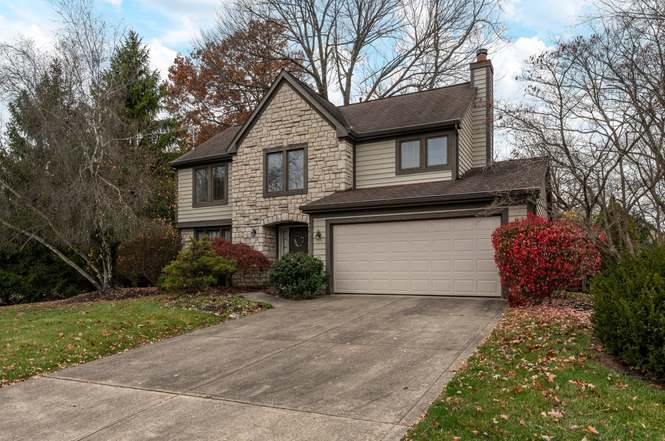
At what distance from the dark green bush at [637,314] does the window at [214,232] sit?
1324 centimetres

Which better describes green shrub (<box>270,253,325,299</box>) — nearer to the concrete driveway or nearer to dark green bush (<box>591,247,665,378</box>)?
the concrete driveway

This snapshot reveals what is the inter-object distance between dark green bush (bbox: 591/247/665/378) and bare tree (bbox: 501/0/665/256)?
8.87 feet

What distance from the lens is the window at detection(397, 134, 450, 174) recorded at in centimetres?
1356

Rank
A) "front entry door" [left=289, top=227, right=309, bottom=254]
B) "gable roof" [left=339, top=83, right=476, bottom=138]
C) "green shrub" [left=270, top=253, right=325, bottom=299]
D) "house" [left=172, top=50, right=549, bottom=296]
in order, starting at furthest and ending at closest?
1. "front entry door" [left=289, top=227, right=309, bottom=254]
2. "gable roof" [left=339, top=83, right=476, bottom=138]
3. "green shrub" [left=270, top=253, right=325, bottom=299]
4. "house" [left=172, top=50, right=549, bottom=296]

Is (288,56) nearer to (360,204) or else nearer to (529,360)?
(360,204)

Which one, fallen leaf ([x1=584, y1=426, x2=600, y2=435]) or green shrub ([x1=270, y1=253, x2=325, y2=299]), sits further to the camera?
green shrub ([x1=270, y1=253, x2=325, y2=299])

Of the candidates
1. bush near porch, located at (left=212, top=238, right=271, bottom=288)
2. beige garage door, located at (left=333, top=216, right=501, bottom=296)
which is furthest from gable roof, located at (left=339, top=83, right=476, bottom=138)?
bush near porch, located at (left=212, top=238, right=271, bottom=288)

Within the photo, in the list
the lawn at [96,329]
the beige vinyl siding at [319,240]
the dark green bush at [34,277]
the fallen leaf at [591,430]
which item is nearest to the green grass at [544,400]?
the fallen leaf at [591,430]

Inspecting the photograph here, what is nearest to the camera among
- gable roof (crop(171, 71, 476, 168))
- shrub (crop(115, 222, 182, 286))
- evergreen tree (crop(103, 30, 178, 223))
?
gable roof (crop(171, 71, 476, 168))

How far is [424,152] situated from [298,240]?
490cm

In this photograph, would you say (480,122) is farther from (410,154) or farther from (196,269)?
(196,269)

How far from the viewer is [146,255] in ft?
51.4

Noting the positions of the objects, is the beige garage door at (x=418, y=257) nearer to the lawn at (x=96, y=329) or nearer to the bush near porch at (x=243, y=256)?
the bush near porch at (x=243, y=256)

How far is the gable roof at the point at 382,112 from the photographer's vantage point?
1399cm
